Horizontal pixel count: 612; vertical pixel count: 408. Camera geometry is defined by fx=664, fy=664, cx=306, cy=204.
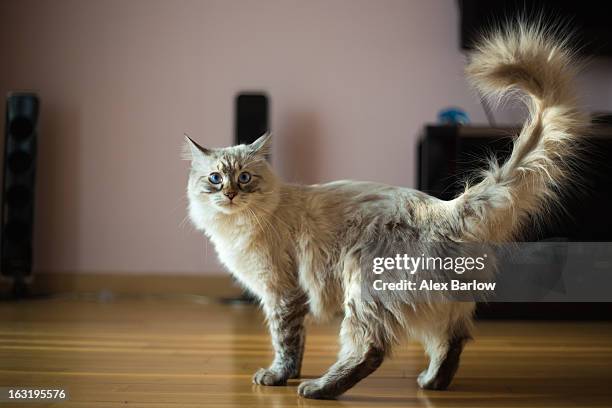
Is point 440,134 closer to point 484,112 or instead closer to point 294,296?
point 484,112

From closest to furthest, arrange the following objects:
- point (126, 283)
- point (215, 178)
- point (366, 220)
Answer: point (366, 220)
point (215, 178)
point (126, 283)

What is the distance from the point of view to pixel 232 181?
1.56m

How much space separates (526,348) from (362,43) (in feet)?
6.35

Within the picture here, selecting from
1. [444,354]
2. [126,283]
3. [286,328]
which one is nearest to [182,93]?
[126,283]

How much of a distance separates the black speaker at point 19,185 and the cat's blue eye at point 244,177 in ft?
6.79

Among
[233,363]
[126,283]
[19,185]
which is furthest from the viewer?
[126,283]

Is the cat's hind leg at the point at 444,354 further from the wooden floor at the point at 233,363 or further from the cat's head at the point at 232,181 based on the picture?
the cat's head at the point at 232,181

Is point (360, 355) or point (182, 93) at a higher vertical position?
point (182, 93)

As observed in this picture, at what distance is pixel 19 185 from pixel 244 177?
2.09 m

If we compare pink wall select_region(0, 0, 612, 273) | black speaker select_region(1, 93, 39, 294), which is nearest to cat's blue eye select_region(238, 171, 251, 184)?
pink wall select_region(0, 0, 612, 273)

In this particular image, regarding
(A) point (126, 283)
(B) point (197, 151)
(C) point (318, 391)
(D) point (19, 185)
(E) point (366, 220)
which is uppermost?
(B) point (197, 151)

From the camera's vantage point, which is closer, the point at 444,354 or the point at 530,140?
the point at 530,140

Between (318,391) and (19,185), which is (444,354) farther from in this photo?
(19,185)

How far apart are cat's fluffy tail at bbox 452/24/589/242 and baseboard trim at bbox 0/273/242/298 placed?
7.39 ft
